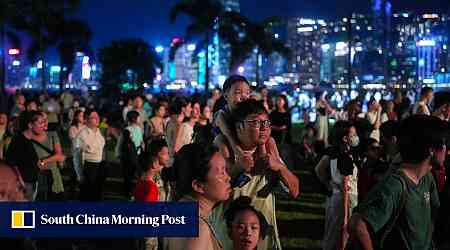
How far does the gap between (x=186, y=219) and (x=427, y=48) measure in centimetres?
7433

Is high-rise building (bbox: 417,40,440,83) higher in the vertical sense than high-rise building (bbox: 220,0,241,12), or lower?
lower

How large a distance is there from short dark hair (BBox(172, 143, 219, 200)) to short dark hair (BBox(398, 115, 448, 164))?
103cm

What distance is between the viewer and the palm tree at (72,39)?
160 feet

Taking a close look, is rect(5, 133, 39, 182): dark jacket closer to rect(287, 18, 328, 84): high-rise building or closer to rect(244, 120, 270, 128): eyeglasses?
rect(244, 120, 270, 128): eyeglasses

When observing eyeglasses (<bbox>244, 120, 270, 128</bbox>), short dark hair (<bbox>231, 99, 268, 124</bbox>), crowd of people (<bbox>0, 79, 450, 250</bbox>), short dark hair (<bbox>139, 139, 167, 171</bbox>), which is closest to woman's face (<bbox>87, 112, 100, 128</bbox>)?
crowd of people (<bbox>0, 79, 450, 250</bbox>)

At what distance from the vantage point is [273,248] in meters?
4.55

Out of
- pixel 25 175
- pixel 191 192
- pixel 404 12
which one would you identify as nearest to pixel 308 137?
pixel 25 175

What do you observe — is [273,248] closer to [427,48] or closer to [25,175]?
[25,175]

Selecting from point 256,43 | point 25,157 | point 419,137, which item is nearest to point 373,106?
point 25,157

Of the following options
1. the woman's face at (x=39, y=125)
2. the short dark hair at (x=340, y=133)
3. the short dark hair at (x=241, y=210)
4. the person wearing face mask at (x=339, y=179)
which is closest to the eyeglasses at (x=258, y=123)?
the short dark hair at (x=241, y=210)

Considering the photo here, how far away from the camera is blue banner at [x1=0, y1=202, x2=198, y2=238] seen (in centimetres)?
372

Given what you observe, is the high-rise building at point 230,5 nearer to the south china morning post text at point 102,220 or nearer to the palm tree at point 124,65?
the palm tree at point 124,65

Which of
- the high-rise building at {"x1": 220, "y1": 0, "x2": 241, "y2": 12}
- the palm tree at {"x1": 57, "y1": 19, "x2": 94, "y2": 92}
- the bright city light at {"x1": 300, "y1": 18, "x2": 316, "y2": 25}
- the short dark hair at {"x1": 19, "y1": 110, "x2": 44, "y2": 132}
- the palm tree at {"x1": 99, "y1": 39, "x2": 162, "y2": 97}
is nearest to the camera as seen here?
the short dark hair at {"x1": 19, "y1": 110, "x2": 44, "y2": 132}

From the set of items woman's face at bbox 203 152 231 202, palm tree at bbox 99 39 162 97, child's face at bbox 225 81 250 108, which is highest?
palm tree at bbox 99 39 162 97
